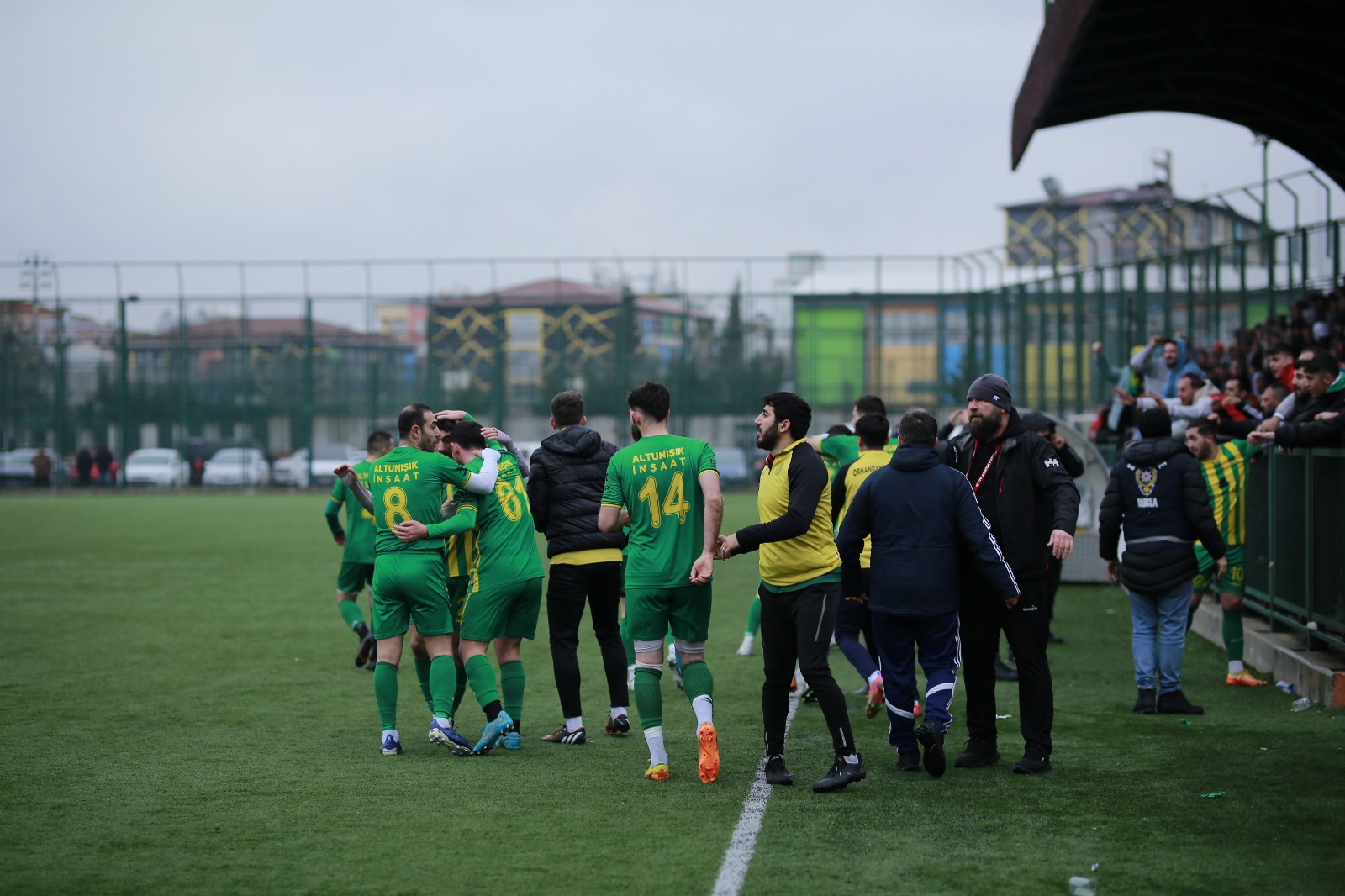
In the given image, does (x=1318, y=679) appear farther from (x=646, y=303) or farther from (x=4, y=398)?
(x=4, y=398)

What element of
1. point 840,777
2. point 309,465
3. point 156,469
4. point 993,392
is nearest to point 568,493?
point 840,777

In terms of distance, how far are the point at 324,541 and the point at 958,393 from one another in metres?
21.1

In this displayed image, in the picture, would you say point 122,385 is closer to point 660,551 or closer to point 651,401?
point 651,401

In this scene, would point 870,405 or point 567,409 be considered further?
point 870,405

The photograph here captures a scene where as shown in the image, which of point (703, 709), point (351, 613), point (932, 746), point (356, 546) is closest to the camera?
point (932, 746)

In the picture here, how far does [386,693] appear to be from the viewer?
6953 mm

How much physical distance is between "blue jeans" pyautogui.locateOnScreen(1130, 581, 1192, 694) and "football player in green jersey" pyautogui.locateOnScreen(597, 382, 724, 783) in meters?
3.26

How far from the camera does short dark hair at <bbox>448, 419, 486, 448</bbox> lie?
23.4 ft

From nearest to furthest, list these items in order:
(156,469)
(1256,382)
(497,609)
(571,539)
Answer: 1. (497,609)
2. (571,539)
3. (1256,382)
4. (156,469)

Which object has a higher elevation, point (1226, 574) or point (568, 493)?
point (568, 493)

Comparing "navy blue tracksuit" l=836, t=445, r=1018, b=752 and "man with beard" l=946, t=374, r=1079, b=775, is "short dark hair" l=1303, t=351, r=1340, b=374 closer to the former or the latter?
"man with beard" l=946, t=374, r=1079, b=775

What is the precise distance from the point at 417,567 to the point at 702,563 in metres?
1.73

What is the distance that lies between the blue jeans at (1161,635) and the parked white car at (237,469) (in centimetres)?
3542

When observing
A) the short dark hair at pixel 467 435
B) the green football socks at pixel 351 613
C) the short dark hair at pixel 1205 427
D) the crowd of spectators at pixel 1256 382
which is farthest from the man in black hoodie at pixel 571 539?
the short dark hair at pixel 1205 427
